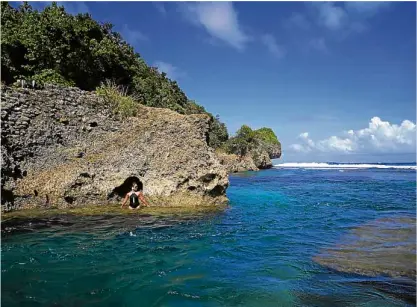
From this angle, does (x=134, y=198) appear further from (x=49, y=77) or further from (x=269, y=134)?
(x=269, y=134)

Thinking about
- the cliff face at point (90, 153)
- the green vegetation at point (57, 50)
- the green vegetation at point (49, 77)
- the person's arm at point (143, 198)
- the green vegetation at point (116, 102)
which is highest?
the green vegetation at point (57, 50)

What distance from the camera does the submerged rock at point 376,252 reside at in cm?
762

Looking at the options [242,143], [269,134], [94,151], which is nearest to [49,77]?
[94,151]

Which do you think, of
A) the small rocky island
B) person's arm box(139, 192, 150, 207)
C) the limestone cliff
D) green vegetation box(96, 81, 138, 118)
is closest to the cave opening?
the small rocky island

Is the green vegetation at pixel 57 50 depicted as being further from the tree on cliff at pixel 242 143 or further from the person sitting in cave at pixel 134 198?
the tree on cliff at pixel 242 143

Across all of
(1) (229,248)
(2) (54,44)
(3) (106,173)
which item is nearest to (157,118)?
(3) (106,173)

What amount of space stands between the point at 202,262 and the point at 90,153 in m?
9.42

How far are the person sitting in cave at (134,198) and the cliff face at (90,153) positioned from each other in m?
0.38

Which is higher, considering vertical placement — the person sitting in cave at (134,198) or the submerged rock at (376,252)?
the person sitting in cave at (134,198)

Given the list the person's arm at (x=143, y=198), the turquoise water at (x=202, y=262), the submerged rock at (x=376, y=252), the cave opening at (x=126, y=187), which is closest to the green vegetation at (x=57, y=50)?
the cave opening at (x=126, y=187)

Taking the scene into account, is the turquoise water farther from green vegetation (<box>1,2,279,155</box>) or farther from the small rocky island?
green vegetation (<box>1,2,279,155</box>)

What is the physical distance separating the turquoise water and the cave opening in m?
2.51

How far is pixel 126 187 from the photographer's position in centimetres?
1588

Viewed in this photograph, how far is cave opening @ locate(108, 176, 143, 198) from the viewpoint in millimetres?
15461
